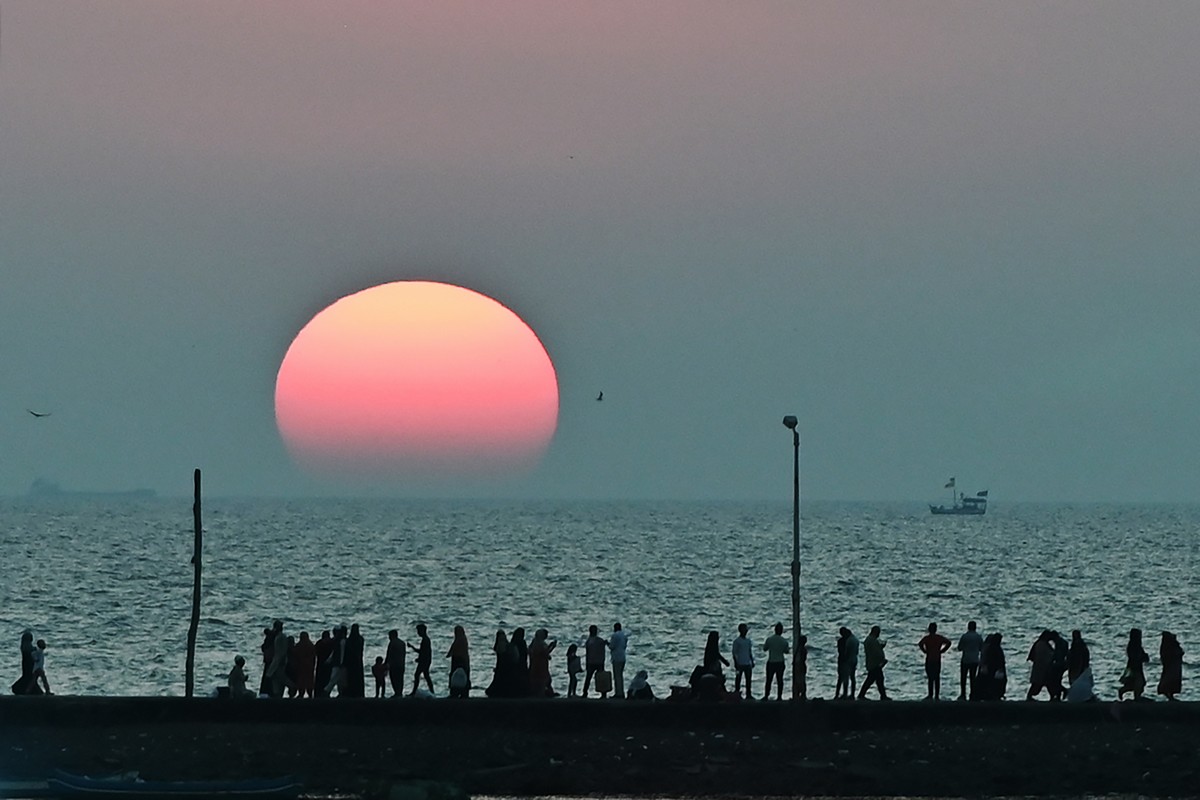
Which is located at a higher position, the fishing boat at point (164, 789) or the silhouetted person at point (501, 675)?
the silhouetted person at point (501, 675)

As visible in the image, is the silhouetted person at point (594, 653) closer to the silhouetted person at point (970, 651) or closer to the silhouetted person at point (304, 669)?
the silhouetted person at point (304, 669)

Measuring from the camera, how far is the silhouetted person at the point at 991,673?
3516 cm

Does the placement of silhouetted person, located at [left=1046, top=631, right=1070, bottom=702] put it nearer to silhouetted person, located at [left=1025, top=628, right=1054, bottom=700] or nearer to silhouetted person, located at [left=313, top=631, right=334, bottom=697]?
silhouetted person, located at [left=1025, top=628, right=1054, bottom=700]

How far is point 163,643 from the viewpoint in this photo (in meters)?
70.0

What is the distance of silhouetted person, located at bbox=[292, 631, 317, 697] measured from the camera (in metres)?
35.8

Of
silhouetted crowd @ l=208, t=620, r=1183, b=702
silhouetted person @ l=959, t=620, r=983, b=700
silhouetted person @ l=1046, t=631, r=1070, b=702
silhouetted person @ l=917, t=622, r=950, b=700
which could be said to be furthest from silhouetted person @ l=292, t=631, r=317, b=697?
silhouetted person @ l=1046, t=631, r=1070, b=702

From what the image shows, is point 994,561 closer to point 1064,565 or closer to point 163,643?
point 1064,565

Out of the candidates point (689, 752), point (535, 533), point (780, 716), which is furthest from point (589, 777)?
point (535, 533)

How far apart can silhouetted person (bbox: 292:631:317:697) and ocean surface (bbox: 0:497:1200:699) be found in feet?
54.5

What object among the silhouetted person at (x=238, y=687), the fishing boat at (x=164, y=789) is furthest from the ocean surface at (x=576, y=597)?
the fishing boat at (x=164, y=789)

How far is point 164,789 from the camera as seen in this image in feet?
90.9

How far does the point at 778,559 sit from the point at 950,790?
4519 inches

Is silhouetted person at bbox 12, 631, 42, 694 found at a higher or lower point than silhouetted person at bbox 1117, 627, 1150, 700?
lower

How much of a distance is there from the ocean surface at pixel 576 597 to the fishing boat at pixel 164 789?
78.8 feet
